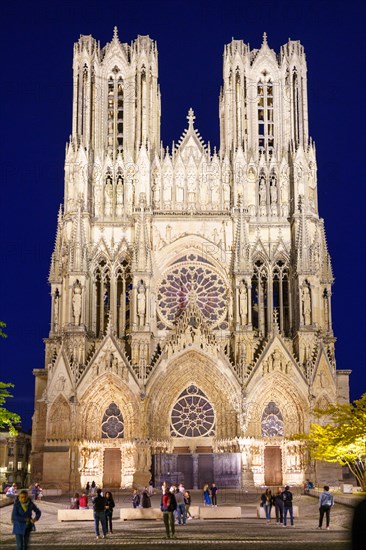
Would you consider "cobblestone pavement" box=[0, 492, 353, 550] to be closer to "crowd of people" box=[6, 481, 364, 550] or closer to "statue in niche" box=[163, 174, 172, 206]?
"crowd of people" box=[6, 481, 364, 550]

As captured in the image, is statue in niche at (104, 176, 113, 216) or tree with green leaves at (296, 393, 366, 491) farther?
statue in niche at (104, 176, 113, 216)

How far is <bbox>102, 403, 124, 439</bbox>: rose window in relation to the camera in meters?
44.3

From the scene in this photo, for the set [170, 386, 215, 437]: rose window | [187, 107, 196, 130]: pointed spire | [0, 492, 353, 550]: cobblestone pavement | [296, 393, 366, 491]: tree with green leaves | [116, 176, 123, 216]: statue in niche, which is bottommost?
[0, 492, 353, 550]: cobblestone pavement

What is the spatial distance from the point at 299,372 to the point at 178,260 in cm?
1005

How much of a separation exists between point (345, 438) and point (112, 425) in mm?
15192

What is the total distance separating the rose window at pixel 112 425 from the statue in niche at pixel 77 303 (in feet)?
17.8

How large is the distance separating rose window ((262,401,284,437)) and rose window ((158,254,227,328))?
588 centimetres

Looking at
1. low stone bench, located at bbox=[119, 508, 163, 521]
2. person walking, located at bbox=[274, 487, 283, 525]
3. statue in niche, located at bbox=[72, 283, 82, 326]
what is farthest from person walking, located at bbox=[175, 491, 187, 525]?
statue in niche, located at bbox=[72, 283, 82, 326]

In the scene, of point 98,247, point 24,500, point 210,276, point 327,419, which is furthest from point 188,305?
point 24,500

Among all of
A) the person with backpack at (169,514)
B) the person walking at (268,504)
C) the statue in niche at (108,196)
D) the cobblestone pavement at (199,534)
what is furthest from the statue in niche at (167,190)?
the person with backpack at (169,514)

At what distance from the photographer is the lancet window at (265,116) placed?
49.8m

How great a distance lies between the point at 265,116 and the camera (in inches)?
1969

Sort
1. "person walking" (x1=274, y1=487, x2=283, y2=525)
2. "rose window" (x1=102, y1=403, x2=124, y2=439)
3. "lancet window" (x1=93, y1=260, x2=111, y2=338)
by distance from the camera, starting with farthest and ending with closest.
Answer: "lancet window" (x1=93, y1=260, x2=111, y2=338), "rose window" (x1=102, y1=403, x2=124, y2=439), "person walking" (x1=274, y1=487, x2=283, y2=525)

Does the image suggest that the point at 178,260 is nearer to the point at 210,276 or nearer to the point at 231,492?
the point at 210,276
